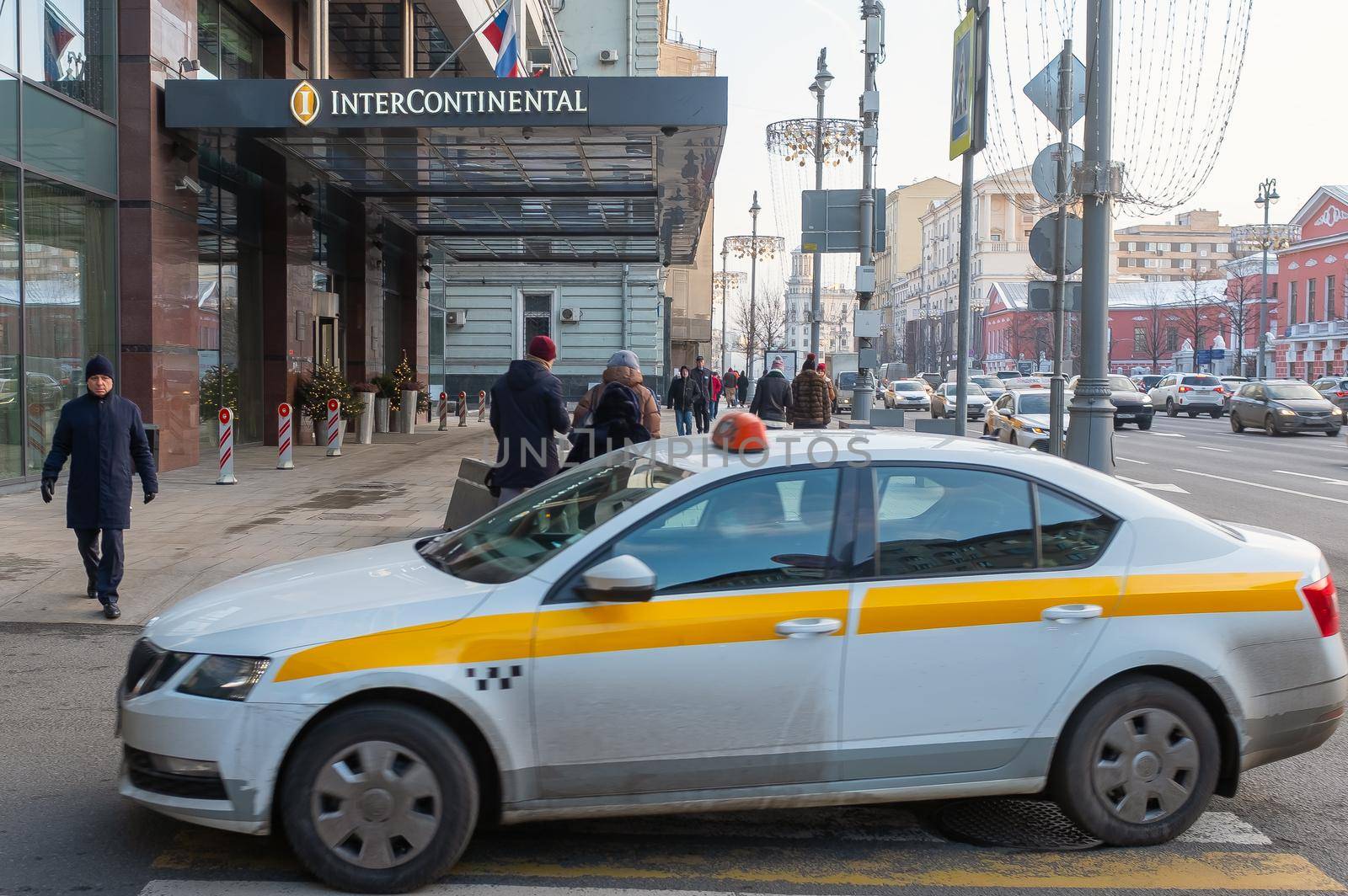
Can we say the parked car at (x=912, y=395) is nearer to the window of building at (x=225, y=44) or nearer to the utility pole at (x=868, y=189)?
the utility pole at (x=868, y=189)

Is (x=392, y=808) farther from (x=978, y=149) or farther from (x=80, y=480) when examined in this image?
(x=978, y=149)

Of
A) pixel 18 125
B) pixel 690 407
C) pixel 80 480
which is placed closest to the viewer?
pixel 80 480

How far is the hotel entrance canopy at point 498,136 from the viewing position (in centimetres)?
1595

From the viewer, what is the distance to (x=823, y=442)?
4.54 meters

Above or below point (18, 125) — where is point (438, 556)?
below

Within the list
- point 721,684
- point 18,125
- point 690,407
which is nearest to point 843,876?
point 721,684

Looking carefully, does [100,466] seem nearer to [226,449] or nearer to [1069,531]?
[1069,531]

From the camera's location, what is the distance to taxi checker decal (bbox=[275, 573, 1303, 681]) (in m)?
3.83

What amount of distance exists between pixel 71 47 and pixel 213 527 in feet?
24.5

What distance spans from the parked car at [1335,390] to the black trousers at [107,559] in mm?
40768

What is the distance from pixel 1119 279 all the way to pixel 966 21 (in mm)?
132219

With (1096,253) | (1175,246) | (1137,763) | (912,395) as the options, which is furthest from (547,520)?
(1175,246)

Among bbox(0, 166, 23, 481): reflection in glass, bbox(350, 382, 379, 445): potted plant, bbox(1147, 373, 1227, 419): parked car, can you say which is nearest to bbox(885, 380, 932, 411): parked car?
bbox(1147, 373, 1227, 419): parked car

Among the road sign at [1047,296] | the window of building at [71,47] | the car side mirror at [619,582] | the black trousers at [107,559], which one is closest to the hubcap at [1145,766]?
the car side mirror at [619,582]
